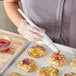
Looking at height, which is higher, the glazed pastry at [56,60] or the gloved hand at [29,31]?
the gloved hand at [29,31]

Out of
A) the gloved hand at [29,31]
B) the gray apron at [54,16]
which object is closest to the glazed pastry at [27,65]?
the gloved hand at [29,31]

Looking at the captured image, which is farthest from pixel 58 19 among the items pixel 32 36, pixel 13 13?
pixel 13 13

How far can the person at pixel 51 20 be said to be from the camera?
3.94 ft

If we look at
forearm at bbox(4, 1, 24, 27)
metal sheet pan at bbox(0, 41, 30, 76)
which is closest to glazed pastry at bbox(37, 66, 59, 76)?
metal sheet pan at bbox(0, 41, 30, 76)

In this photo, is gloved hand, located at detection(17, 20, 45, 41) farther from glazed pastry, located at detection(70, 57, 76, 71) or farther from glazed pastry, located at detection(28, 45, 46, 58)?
glazed pastry, located at detection(70, 57, 76, 71)

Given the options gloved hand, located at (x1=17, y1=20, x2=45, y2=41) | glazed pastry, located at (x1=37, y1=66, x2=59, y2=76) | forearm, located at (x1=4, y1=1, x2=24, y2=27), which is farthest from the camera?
forearm, located at (x1=4, y1=1, x2=24, y2=27)

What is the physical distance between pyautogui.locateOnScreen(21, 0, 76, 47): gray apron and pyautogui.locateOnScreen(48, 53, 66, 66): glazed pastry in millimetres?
128

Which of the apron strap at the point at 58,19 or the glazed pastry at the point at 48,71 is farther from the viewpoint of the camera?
the apron strap at the point at 58,19

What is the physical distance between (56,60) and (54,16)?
23cm

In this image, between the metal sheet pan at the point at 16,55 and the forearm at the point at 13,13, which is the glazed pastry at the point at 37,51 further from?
the forearm at the point at 13,13

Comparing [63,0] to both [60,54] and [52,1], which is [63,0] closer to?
[52,1]

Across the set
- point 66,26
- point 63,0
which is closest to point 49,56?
point 66,26

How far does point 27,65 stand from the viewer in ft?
3.79

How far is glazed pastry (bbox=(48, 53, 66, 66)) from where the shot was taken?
45.8 inches
